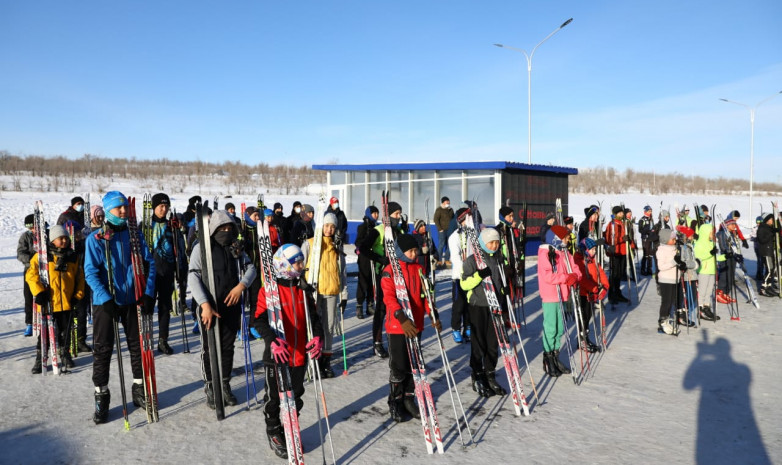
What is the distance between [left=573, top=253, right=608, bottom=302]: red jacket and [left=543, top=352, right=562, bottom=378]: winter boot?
114 centimetres

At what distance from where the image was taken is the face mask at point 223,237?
482 centimetres

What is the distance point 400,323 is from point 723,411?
3.29m

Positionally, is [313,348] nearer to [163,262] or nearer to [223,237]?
[223,237]

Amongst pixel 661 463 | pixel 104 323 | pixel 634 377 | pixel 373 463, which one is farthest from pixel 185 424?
pixel 634 377

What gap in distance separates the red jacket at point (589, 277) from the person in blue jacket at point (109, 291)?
5.25 m

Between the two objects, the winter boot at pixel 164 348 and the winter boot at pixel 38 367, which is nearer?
the winter boot at pixel 38 367

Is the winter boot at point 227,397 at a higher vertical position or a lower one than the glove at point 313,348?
lower

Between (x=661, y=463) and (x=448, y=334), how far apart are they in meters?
4.35

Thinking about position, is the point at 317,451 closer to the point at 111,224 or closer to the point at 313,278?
the point at 313,278

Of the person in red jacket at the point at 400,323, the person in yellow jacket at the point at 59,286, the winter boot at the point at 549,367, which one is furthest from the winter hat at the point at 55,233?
the winter boot at the point at 549,367

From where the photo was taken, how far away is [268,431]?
13.8 ft

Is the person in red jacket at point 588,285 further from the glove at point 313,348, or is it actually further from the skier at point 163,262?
the skier at point 163,262

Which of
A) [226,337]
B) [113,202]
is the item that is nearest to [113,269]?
[113,202]

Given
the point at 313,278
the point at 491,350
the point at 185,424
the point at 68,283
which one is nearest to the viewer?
the point at 185,424
